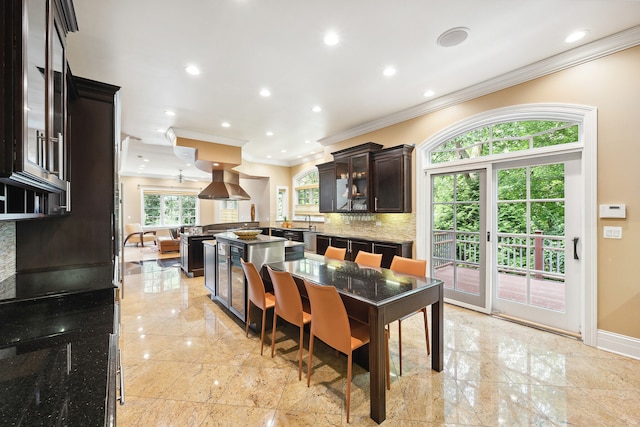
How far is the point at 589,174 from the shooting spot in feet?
8.93

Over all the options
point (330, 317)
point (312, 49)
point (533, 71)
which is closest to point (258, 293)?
point (330, 317)

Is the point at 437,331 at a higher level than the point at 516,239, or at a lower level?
lower

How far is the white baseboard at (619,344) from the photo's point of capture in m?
2.48

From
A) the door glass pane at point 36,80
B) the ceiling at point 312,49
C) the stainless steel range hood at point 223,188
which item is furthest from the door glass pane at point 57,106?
the stainless steel range hood at point 223,188

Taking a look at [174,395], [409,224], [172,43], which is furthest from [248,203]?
[174,395]

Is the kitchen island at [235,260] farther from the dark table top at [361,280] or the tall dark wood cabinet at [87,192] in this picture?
the tall dark wood cabinet at [87,192]

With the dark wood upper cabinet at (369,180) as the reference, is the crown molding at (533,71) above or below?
above

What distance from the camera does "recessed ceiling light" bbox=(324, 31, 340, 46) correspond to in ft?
8.14

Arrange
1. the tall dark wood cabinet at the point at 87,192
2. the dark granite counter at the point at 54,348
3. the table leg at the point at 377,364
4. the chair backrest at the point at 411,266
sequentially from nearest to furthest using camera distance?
the dark granite counter at the point at 54,348 < the table leg at the point at 377,364 < the tall dark wood cabinet at the point at 87,192 < the chair backrest at the point at 411,266

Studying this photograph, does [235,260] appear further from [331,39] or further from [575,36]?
[575,36]

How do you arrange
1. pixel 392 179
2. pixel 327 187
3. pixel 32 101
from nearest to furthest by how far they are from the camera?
pixel 32 101, pixel 392 179, pixel 327 187

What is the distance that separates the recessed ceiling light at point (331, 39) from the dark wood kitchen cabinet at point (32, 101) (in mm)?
1871

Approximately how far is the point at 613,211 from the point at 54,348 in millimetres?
4256

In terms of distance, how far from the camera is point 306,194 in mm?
7859
